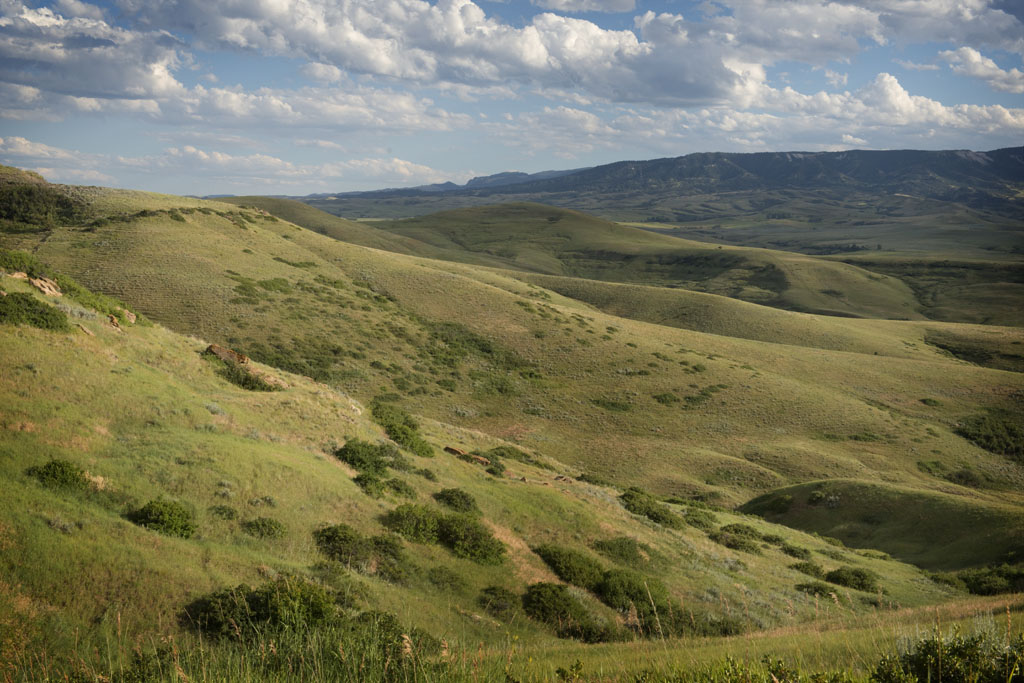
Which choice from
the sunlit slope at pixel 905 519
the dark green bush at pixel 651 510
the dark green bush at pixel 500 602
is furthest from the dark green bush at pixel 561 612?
the sunlit slope at pixel 905 519

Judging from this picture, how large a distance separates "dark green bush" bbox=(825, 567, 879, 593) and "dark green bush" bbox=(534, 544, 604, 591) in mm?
12222

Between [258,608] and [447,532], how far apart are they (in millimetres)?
6569

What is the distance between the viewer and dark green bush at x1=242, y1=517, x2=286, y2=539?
40.7ft

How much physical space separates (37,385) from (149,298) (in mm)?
39532

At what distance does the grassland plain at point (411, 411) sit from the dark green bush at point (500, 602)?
30cm

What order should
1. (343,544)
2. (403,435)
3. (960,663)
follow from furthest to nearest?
(403,435), (343,544), (960,663)

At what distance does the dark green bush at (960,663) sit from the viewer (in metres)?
5.32

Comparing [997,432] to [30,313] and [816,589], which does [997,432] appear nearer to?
[816,589]

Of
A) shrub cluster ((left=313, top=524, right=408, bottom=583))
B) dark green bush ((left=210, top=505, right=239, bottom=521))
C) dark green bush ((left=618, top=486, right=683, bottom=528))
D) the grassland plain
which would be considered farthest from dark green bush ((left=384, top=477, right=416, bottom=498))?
dark green bush ((left=618, top=486, right=683, bottom=528))

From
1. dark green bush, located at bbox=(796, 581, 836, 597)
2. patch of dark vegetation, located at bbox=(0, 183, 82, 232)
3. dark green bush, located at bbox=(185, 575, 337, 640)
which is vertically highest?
patch of dark vegetation, located at bbox=(0, 183, 82, 232)

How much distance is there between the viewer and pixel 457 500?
57.9ft

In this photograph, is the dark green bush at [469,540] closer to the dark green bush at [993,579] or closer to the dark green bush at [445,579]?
the dark green bush at [445,579]

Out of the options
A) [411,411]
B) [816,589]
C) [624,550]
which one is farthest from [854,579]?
[411,411]

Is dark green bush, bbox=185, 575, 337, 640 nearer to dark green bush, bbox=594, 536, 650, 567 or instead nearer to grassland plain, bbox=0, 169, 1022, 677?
grassland plain, bbox=0, 169, 1022, 677
